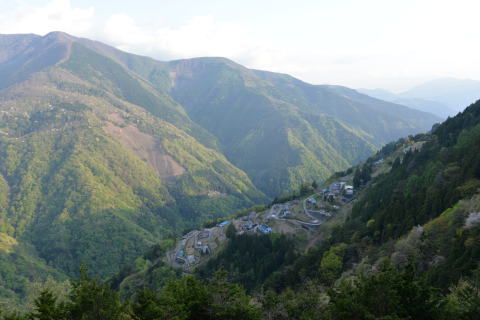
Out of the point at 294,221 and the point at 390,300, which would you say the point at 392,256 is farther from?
the point at 294,221

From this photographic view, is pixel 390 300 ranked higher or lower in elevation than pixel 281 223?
higher

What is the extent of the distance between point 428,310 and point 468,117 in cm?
8587

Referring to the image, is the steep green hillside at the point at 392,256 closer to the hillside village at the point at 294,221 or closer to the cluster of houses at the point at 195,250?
the hillside village at the point at 294,221

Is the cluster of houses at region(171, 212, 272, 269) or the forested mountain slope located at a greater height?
the forested mountain slope

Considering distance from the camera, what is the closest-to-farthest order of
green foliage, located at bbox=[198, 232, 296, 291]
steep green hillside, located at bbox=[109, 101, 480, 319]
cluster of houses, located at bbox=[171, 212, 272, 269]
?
steep green hillside, located at bbox=[109, 101, 480, 319], green foliage, located at bbox=[198, 232, 296, 291], cluster of houses, located at bbox=[171, 212, 272, 269]

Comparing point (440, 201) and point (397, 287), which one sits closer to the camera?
point (397, 287)

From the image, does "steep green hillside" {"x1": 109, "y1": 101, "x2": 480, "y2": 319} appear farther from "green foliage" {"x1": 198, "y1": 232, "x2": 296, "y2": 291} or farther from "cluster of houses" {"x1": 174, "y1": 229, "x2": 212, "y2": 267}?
"cluster of houses" {"x1": 174, "y1": 229, "x2": 212, "y2": 267}

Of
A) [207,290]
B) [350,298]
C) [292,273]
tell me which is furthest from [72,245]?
[350,298]

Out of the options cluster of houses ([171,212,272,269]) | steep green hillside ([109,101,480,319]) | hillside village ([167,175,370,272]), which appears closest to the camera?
steep green hillside ([109,101,480,319])

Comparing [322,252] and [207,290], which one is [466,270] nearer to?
[207,290]

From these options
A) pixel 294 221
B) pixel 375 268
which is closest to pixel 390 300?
pixel 375 268

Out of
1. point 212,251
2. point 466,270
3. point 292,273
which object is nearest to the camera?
point 466,270

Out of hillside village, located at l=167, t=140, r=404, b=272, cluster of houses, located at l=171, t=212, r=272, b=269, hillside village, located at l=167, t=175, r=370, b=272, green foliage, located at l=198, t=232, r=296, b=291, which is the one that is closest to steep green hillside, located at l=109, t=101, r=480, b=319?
green foliage, located at l=198, t=232, r=296, b=291

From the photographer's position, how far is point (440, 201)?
168 feet
